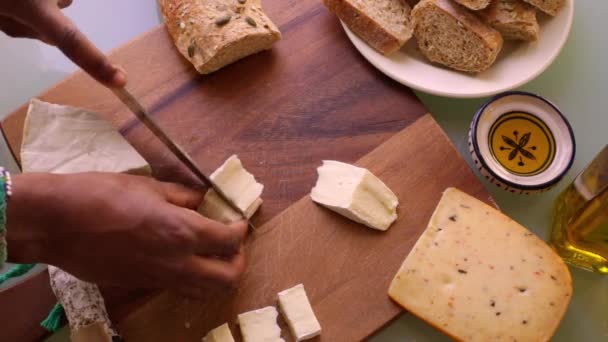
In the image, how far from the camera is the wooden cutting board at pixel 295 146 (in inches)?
44.8

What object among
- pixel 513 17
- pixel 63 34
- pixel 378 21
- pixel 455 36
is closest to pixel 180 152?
pixel 63 34

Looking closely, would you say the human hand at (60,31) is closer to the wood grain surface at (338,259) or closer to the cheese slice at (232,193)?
the cheese slice at (232,193)

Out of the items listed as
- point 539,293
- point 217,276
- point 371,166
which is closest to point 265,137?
point 371,166

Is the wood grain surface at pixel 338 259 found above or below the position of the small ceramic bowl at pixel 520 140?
below

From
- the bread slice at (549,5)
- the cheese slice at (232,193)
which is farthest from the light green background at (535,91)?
the cheese slice at (232,193)

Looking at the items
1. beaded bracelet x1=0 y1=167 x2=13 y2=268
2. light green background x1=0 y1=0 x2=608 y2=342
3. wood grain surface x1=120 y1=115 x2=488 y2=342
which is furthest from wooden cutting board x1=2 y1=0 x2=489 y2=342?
beaded bracelet x1=0 y1=167 x2=13 y2=268

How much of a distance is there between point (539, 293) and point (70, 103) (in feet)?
3.61

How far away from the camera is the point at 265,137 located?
4.11ft

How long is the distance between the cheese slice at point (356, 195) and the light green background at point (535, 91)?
232 mm

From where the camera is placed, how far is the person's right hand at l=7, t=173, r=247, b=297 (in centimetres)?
89

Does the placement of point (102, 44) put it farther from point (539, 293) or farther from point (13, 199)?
point (539, 293)

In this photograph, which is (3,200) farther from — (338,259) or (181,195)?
(338,259)

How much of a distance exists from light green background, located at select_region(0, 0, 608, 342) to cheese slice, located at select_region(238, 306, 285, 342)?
24 cm

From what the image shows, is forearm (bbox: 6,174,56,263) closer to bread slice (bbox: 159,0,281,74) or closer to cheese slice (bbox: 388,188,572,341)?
bread slice (bbox: 159,0,281,74)
